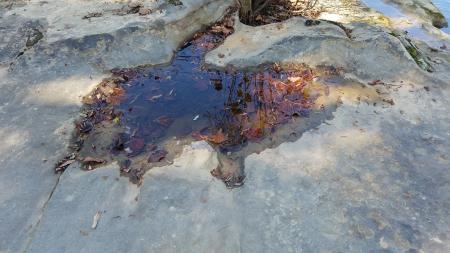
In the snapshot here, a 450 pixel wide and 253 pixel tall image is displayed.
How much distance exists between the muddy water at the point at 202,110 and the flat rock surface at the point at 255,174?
15 cm

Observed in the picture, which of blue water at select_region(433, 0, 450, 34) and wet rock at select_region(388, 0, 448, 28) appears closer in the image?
wet rock at select_region(388, 0, 448, 28)

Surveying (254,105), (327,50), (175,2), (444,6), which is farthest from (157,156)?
(444,6)

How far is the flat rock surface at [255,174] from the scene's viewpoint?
135 inches

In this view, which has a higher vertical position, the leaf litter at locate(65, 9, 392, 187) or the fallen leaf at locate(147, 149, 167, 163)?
the fallen leaf at locate(147, 149, 167, 163)

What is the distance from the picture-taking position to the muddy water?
4344 millimetres

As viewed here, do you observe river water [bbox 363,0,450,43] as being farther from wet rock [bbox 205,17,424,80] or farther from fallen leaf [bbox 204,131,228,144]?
fallen leaf [bbox 204,131,228,144]

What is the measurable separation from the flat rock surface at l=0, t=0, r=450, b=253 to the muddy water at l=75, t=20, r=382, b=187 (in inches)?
5.8

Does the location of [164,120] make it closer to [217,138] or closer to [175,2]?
[217,138]

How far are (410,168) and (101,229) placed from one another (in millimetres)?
3043

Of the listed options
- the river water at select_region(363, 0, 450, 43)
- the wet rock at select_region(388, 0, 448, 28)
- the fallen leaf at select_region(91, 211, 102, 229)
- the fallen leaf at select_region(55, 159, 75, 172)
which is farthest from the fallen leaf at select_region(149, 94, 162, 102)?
the wet rock at select_region(388, 0, 448, 28)

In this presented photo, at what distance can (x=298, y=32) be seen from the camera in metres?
6.14

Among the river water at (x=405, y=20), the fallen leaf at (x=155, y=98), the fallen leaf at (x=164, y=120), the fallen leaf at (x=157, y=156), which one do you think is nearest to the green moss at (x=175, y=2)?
the fallen leaf at (x=155, y=98)

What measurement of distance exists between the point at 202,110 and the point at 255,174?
4.46 feet

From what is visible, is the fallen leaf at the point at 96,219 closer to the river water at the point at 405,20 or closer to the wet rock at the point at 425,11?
the river water at the point at 405,20
